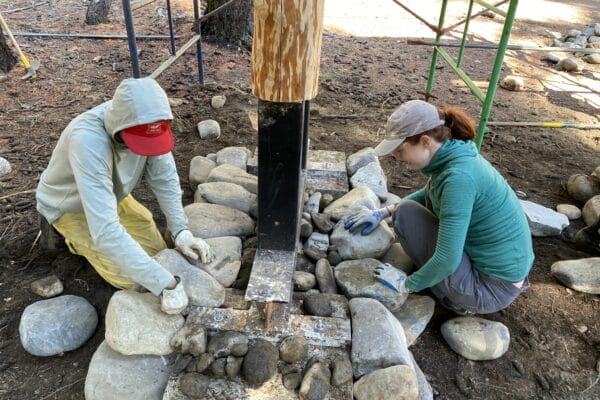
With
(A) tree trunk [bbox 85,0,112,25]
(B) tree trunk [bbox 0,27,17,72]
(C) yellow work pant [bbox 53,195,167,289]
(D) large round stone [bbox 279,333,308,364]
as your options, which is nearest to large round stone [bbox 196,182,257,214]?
(C) yellow work pant [bbox 53,195,167,289]

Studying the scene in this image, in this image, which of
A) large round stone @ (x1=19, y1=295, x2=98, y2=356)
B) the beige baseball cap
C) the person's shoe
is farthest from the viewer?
the person's shoe

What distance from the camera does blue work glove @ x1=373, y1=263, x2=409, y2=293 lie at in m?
2.25

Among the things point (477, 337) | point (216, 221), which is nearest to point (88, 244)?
point (216, 221)

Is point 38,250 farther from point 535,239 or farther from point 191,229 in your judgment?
point 535,239

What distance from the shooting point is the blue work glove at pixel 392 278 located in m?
2.25

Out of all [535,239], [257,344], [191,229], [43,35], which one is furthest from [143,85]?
[43,35]

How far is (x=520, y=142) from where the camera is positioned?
173 inches

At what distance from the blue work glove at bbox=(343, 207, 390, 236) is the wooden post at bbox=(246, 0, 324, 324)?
0.44 metres

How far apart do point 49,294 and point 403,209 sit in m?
1.88

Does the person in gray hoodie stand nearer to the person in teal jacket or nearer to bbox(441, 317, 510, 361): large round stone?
the person in teal jacket

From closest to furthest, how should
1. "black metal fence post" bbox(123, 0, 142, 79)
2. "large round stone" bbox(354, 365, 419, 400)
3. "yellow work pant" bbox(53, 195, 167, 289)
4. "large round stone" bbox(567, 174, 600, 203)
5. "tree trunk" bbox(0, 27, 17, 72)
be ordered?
"large round stone" bbox(354, 365, 419, 400)
"yellow work pant" bbox(53, 195, 167, 289)
"black metal fence post" bbox(123, 0, 142, 79)
"large round stone" bbox(567, 174, 600, 203)
"tree trunk" bbox(0, 27, 17, 72)

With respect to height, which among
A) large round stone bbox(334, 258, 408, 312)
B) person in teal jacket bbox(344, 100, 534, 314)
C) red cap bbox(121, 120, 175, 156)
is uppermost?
red cap bbox(121, 120, 175, 156)

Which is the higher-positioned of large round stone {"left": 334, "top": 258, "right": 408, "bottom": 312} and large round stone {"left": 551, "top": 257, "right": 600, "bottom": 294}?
large round stone {"left": 334, "top": 258, "right": 408, "bottom": 312}

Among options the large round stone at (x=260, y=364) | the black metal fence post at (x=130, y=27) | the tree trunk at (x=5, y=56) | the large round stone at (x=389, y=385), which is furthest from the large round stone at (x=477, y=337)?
the tree trunk at (x=5, y=56)
